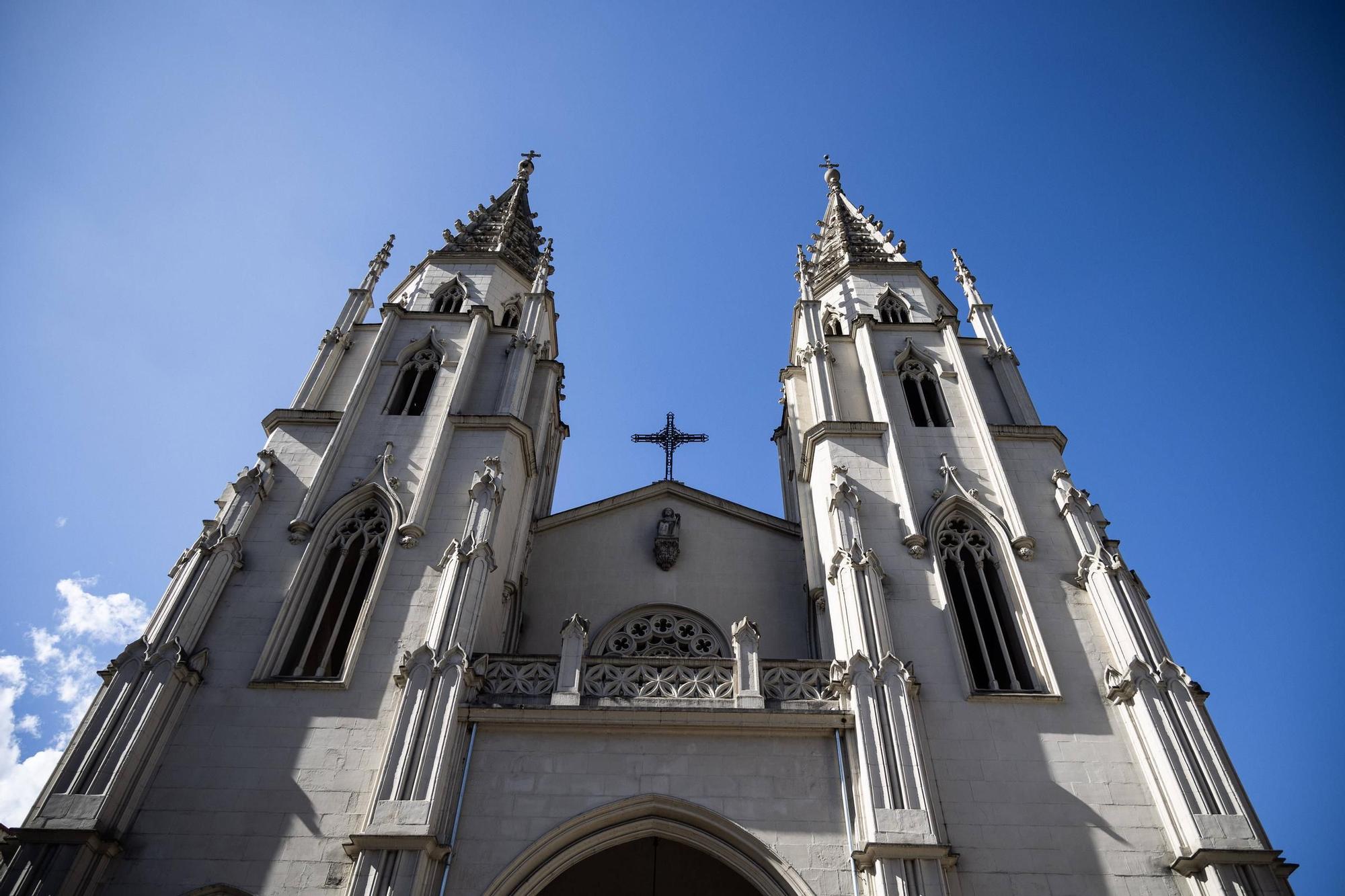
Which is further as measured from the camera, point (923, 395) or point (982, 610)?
point (923, 395)

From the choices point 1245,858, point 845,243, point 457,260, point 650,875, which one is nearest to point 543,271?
point 457,260

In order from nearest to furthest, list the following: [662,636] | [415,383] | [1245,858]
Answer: [1245,858] → [662,636] → [415,383]

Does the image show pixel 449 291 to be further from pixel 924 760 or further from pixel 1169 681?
pixel 1169 681

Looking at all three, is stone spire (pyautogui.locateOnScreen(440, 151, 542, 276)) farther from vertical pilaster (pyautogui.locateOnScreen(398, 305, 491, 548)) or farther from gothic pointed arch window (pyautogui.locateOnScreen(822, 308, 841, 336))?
gothic pointed arch window (pyautogui.locateOnScreen(822, 308, 841, 336))

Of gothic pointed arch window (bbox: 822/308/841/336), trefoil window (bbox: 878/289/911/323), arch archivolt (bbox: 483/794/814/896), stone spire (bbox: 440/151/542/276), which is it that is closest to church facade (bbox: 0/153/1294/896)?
arch archivolt (bbox: 483/794/814/896)

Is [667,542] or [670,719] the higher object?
[667,542]

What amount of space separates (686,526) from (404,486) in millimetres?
6183

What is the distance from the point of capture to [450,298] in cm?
2322

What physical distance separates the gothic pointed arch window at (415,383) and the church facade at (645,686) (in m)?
0.12

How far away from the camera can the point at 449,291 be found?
2333cm

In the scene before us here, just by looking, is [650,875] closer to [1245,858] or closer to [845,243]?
[1245,858]

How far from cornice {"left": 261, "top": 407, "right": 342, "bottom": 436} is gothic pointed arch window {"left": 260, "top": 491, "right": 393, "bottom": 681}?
2.56m

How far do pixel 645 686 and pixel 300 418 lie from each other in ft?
32.0

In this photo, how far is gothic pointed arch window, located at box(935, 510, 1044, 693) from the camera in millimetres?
14195
